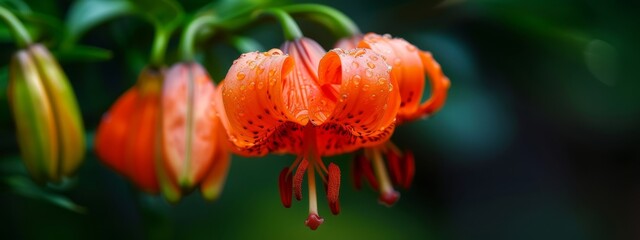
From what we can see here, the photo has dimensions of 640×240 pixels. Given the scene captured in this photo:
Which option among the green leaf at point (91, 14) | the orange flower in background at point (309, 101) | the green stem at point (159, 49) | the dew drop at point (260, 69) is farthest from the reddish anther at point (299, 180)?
the green leaf at point (91, 14)

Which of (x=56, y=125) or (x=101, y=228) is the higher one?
(x=56, y=125)

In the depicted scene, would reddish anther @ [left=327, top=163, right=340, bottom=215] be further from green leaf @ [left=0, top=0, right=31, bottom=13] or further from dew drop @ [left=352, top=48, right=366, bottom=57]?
green leaf @ [left=0, top=0, right=31, bottom=13]

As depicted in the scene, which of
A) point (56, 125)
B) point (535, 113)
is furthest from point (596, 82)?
point (56, 125)

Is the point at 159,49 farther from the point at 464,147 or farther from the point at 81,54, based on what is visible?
A: the point at 464,147

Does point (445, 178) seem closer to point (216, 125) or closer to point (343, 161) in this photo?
point (343, 161)

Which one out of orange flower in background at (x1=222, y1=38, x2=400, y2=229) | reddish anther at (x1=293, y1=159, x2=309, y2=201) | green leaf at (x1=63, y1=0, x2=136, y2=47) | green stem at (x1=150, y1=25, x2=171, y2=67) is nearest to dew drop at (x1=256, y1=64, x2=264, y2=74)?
orange flower in background at (x1=222, y1=38, x2=400, y2=229)

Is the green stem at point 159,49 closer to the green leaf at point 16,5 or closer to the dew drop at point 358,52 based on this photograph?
the green leaf at point 16,5
